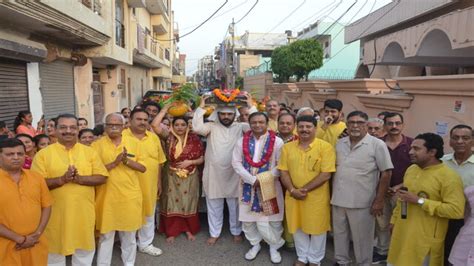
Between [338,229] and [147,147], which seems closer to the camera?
[338,229]

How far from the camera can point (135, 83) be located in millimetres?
21375

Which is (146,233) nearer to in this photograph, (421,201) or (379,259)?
(379,259)

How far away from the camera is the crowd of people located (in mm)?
2932

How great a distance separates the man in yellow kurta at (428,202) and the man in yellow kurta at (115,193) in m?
2.54

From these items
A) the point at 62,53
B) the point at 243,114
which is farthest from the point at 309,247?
the point at 62,53

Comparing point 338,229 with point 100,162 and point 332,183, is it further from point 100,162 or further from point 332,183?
point 100,162

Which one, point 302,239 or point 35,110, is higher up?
point 35,110

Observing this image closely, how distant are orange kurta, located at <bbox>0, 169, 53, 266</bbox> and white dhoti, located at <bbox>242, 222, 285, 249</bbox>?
216 centimetres

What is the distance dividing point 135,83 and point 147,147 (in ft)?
59.5

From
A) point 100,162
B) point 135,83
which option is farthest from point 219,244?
point 135,83

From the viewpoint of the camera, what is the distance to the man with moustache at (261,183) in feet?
13.7

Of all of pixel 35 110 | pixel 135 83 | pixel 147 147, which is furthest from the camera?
pixel 135 83

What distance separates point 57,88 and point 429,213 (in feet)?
31.0

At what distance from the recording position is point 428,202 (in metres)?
2.90
